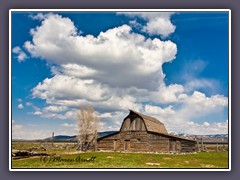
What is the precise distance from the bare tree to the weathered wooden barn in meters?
1.22

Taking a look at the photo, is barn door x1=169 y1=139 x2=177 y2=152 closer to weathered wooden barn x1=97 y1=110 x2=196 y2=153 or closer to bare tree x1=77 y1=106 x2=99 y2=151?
weathered wooden barn x1=97 y1=110 x2=196 y2=153

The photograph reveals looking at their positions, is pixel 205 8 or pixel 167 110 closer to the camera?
pixel 205 8

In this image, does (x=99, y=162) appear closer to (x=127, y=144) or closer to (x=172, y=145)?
(x=172, y=145)

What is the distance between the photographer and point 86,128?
17.0 m

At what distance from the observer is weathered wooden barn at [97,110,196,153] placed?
19.3m

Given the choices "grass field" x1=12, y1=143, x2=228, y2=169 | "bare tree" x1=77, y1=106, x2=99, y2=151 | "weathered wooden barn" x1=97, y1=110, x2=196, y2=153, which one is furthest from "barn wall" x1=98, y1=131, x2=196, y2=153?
"grass field" x1=12, y1=143, x2=228, y2=169

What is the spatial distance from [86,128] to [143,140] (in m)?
7.06

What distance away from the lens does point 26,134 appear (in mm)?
13625

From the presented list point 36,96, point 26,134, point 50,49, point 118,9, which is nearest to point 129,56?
point 118,9

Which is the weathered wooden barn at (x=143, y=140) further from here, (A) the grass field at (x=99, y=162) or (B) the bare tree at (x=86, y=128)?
(A) the grass field at (x=99, y=162)

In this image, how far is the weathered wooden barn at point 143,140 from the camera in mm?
19333

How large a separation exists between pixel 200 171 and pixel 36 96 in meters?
6.85
